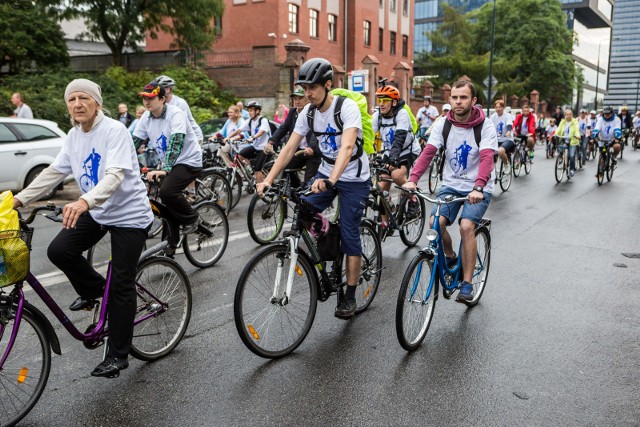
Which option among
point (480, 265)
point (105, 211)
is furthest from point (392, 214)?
point (105, 211)

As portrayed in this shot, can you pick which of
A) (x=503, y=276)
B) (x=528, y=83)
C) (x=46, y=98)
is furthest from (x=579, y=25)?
(x=503, y=276)

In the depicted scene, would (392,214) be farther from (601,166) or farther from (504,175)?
(601,166)

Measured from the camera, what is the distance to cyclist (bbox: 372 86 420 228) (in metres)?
7.89

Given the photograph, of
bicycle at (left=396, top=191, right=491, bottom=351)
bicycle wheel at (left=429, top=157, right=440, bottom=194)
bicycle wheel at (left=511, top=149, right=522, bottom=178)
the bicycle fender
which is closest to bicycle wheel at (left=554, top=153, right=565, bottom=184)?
bicycle wheel at (left=511, top=149, right=522, bottom=178)

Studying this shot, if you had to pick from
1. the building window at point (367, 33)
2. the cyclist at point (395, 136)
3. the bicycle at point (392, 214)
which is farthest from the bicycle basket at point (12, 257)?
the building window at point (367, 33)

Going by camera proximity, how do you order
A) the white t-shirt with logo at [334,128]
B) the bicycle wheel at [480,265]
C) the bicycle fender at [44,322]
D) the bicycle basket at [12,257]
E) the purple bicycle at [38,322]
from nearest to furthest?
the bicycle basket at [12,257], the purple bicycle at [38,322], the bicycle fender at [44,322], the white t-shirt with logo at [334,128], the bicycle wheel at [480,265]

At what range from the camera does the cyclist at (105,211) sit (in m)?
3.62

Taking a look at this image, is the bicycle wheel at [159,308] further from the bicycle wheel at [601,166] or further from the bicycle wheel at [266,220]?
the bicycle wheel at [601,166]

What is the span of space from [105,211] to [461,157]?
2.94 meters

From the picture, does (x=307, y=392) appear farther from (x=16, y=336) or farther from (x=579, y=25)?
(x=579, y=25)

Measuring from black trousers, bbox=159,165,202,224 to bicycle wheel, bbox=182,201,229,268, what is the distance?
0.38 metres

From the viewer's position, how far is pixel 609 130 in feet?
53.1

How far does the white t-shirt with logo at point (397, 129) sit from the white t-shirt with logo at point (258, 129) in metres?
3.31

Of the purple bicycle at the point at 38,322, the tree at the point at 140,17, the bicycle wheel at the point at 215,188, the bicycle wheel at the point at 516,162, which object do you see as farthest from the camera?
the tree at the point at 140,17
